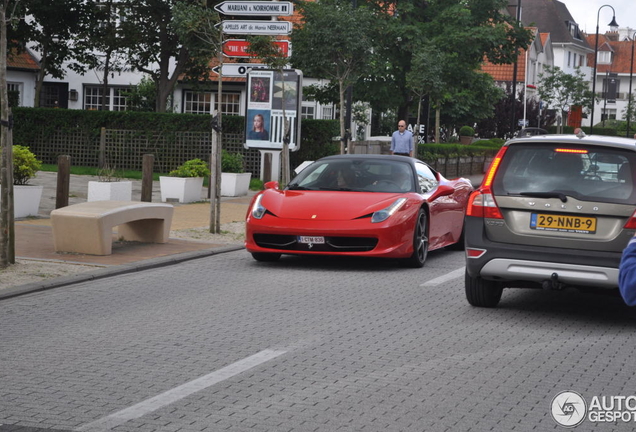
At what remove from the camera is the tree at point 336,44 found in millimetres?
26516

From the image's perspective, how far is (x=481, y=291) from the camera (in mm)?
9617

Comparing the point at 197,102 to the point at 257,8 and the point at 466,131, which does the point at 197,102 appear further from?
the point at 257,8

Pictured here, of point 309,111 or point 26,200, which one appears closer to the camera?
point 26,200

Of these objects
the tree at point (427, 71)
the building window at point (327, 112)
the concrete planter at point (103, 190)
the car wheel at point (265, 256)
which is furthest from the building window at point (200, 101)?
the car wheel at point (265, 256)

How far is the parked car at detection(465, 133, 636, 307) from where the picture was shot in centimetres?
885

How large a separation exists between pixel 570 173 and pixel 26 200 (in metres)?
10.4

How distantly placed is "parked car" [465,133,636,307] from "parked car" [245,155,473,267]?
2.75 m

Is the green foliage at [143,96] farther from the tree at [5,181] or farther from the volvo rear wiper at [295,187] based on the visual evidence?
the tree at [5,181]

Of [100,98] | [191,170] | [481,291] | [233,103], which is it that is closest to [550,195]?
[481,291]

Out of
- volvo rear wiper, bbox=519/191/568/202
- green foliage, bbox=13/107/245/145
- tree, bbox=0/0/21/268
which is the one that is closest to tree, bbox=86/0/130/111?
green foliage, bbox=13/107/245/145

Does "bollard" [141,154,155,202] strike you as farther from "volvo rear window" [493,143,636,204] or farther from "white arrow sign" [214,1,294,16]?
"volvo rear window" [493,143,636,204]

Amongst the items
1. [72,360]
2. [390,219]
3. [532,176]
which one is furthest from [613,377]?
[390,219]

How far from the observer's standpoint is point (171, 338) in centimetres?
787

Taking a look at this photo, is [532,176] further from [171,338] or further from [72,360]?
[72,360]
